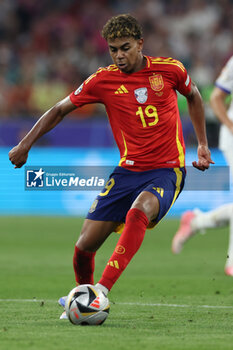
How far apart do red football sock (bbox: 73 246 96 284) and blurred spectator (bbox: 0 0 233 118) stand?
1225cm

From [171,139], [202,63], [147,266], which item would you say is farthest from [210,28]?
[171,139]

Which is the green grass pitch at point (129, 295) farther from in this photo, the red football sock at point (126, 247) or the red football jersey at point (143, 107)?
the red football jersey at point (143, 107)

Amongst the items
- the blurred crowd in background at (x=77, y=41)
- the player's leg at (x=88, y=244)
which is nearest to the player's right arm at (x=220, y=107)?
the player's leg at (x=88, y=244)

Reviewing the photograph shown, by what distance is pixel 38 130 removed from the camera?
5750 mm

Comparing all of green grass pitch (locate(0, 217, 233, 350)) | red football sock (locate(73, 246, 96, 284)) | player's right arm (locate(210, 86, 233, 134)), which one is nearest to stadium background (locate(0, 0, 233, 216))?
green grass pitch (locate(0, 217, 233, 350))

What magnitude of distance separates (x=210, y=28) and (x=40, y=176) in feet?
47.4

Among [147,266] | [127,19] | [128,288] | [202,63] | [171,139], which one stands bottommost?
[202,63]

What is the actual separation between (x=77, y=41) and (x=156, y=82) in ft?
49.1

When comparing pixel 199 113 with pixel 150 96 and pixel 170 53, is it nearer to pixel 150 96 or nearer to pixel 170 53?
pixel 150 96

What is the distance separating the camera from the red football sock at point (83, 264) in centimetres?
580

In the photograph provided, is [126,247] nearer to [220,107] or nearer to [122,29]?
[122,29]

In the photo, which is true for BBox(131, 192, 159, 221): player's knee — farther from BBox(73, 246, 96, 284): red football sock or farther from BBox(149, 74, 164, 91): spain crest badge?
BBox(149, 74, 164, 91): spain crest badge

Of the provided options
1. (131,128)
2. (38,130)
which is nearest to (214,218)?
(131,128)

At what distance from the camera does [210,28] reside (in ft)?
65.9
